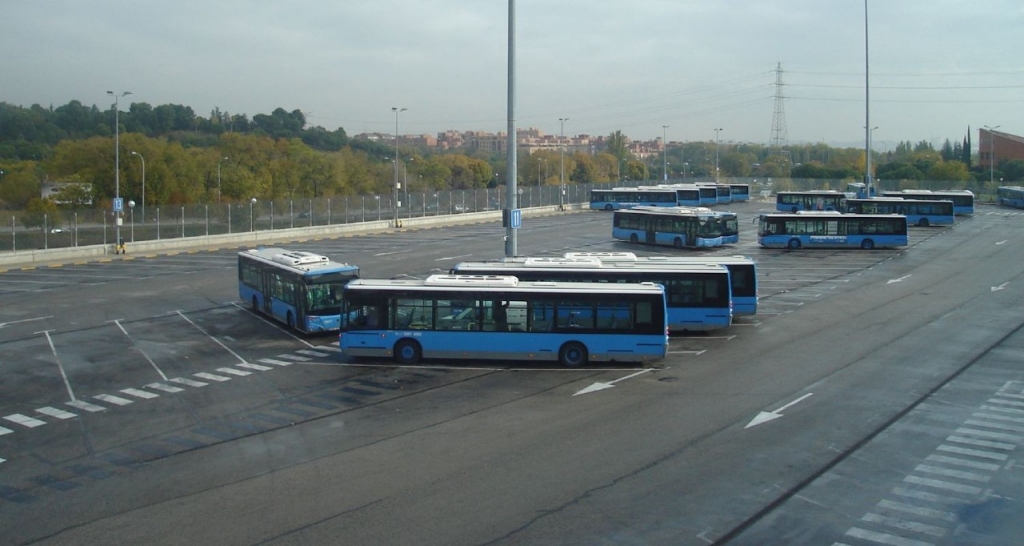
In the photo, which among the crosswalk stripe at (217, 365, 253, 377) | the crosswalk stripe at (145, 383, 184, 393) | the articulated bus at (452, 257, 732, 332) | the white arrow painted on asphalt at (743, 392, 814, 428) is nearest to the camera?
the white arrow painted on asphalt at (743, 392, 814, 428)

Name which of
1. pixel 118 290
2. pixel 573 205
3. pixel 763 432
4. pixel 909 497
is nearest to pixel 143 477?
pixel 763 432

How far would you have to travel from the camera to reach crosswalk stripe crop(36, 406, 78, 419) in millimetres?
17500

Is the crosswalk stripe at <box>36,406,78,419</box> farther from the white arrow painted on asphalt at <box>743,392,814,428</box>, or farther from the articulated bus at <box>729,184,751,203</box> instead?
the articulated bus at <box>729,184,751,203</box>

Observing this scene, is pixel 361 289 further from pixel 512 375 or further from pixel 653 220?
pixel 653 220

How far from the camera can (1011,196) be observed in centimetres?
8219

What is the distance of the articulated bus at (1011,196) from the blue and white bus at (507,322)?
72312 mm

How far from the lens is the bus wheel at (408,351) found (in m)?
21.8

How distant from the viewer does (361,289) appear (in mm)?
22000

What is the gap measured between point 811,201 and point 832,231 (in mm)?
21713

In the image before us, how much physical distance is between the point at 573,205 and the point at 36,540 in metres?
76.5

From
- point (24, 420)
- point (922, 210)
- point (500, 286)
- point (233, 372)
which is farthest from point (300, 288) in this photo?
point (922, 210)

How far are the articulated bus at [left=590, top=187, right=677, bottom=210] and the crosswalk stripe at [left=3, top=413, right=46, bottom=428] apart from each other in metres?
59.2

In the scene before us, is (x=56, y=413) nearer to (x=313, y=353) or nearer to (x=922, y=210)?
(x=313, y=353)

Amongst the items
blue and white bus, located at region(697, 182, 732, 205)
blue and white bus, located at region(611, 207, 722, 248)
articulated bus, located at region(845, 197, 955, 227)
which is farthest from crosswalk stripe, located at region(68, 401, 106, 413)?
blue and white bus, located at region(697, 182, 732, 205)
